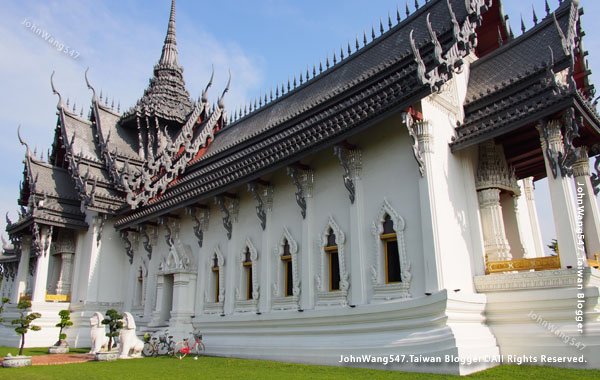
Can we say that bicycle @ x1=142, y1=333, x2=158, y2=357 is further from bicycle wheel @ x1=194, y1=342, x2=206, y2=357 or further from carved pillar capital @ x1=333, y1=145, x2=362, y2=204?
carved pillar capital @ x1=333, y1=145, x2=362, y2=204

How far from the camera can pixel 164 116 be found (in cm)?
2070

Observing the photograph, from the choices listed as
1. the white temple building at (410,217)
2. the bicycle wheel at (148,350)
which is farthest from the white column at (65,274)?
the bicycle wheel at (148,350)

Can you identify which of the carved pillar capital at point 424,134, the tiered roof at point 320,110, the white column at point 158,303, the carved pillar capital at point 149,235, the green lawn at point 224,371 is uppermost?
the tiered roof at point 320,110

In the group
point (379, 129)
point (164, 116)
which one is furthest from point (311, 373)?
point (164, 116)

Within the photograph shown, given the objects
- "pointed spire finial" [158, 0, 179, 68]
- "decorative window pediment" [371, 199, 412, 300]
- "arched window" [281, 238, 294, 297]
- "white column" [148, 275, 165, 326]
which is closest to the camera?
"decorative window pediment" [371, 199, 412, 300]

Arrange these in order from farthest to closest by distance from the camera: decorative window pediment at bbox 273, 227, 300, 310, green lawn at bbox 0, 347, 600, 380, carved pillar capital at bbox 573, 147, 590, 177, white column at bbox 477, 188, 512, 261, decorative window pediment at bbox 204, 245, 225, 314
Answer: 1. decorative window pediment at bbox 204, 245, 225, 314
2. decorative window pediment at bbox 273, 227, 300, 310
3. carved pillar capital at bbox 573, 147, 590, 177
4. white column at bbox 477, 188, 512, 261
5. green lawn at bbox 0, 347, 600, 380

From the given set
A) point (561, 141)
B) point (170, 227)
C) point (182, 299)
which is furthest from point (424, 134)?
point (170, 227)

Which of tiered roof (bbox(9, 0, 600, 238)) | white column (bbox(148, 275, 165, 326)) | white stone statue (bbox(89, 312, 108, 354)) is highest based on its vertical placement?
tiered roof (bbox(9, 0, 600, 238))

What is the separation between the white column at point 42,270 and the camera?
16328 millimetres

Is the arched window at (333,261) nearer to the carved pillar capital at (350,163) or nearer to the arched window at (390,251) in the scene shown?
the carved pillar capital at (350,163)

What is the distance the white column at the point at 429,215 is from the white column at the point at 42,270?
13902 mm

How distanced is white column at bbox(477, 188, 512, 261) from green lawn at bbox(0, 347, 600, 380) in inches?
85.3

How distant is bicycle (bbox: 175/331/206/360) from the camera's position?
1173cm

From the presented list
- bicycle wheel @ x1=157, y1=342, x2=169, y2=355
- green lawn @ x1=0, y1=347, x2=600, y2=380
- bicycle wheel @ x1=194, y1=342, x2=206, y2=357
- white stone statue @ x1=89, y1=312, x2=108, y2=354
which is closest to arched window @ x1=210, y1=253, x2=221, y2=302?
bicycle wheel @ x1=194, y1=342, x2=206, y2=357
